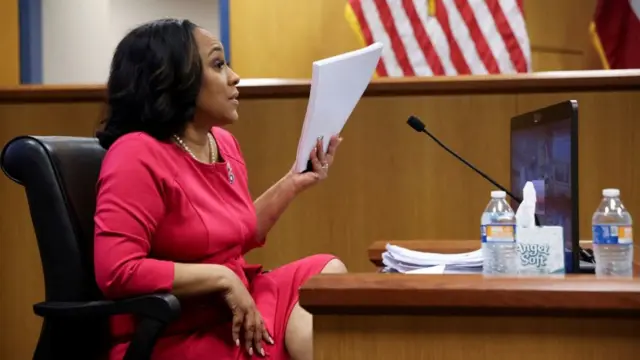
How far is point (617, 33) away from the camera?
3.12m

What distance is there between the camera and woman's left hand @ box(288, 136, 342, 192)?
168 cm

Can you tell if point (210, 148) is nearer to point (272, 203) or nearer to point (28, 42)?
point (272, 203)

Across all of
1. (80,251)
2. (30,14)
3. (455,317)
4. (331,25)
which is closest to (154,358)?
(80,251)

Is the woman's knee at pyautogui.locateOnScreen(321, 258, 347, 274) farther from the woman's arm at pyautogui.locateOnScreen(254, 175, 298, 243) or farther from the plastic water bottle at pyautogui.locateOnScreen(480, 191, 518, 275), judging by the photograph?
the plastic water bottle at pyautogui.locateOnScreen(480, 191, 518, 275)

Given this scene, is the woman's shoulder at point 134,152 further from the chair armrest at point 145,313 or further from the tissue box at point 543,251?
the tissue box at point 543,251

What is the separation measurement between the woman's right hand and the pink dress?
3 centimetres

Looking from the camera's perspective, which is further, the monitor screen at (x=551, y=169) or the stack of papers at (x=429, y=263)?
the stack of papers at (x=429, y=263)

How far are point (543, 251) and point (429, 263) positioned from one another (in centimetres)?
30

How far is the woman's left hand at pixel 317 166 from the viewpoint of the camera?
1.68 meters

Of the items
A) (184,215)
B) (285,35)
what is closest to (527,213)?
(184,215)

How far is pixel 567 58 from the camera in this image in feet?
11.0

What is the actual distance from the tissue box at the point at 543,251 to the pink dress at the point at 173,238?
0.51 metres

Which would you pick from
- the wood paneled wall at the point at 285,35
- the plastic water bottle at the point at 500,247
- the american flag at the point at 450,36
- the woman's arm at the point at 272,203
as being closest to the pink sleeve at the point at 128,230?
the woman's arm at the point at 272,203

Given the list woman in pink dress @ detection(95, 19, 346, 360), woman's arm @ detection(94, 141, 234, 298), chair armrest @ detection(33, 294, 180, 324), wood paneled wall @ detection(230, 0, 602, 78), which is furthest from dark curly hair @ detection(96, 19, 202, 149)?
wood paneled wall @ detection(230, 0, 602, 78)
